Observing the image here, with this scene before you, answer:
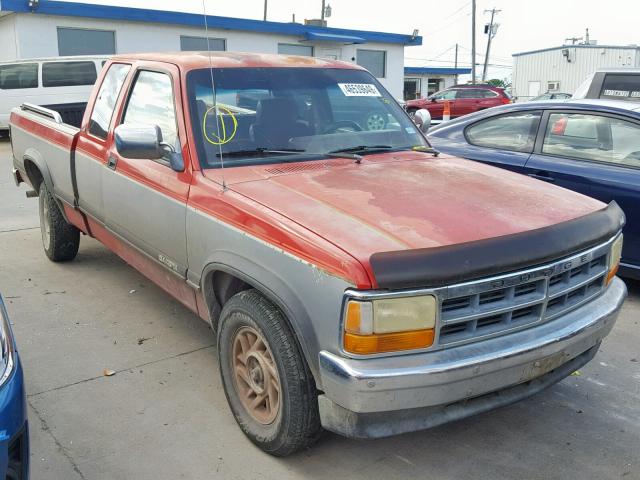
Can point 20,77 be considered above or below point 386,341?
above

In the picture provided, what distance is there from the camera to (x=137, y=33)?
69.6 feet

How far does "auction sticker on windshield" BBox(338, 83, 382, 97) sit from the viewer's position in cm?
416

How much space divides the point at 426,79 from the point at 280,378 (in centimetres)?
5006

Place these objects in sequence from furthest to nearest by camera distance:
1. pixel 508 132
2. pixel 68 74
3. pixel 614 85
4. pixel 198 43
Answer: pixel 198 43 → pixel 68 74 → pixel 614 85 → pixel 508 132

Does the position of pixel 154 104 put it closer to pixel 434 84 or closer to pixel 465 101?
pixel 465 101

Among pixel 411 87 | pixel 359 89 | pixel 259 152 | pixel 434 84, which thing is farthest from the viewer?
pixel 434 84

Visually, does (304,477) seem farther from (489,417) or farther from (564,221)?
(564,221)

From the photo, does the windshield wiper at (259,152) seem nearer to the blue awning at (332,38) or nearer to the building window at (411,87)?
the blue awning at (332,38)

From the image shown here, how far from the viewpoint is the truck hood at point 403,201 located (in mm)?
2596

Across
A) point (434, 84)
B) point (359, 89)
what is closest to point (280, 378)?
point (359, 89)

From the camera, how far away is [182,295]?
12.2 ft

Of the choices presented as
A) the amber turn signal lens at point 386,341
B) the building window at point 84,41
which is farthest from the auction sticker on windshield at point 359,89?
→ the building window at point 84,41

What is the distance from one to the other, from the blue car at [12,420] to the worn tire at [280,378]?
98 cm

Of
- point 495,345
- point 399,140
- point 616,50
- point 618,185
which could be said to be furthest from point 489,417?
point 616,50
